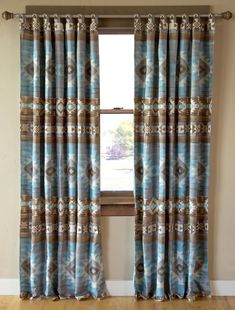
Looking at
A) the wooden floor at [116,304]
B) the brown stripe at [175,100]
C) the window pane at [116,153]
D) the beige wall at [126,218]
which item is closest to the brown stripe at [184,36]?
the beige wall at [126,218]

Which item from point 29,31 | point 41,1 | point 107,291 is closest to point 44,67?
point 29,31

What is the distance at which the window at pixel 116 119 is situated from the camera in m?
3.38

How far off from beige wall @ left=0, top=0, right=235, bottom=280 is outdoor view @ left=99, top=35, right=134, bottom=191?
315 millimetres

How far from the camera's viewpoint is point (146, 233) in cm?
326

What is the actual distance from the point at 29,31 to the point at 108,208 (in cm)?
156

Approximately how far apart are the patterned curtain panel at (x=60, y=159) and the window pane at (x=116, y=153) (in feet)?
0.86

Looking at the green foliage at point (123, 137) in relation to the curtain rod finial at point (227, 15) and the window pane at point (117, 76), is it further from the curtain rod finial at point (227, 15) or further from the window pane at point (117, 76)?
the curtain rod finial at point (227, 15)

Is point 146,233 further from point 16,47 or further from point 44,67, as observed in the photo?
point 16,47

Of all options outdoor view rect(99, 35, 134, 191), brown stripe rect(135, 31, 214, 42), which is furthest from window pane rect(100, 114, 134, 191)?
brown stripe rect(135, 31, 214, 42)

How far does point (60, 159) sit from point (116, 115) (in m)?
0.62

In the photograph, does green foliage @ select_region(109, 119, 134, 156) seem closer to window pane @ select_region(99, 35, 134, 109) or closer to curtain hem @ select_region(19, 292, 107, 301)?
window pane @ select_region(99, 35, 134, 109)

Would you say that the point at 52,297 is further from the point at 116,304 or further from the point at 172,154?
the point at 172,154

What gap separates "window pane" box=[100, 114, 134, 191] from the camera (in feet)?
11.3

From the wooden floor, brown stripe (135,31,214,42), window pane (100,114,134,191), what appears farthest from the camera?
window pane (100,114,134,191)
